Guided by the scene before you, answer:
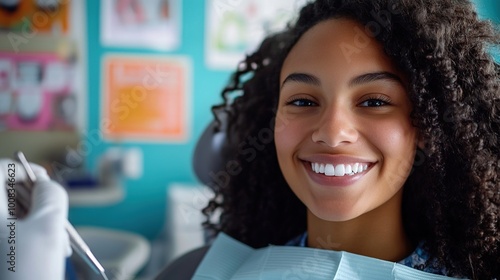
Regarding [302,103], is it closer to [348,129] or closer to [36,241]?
[348,129]

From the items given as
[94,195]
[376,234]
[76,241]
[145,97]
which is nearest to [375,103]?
[376,234]

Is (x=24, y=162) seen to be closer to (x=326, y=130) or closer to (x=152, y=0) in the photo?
(x=326, y=130)

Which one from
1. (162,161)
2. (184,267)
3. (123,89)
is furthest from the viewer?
(162,161)

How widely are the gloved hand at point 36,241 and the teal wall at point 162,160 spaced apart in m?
2.07

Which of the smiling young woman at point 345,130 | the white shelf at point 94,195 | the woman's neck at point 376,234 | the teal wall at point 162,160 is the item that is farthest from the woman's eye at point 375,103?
the teal wall at point 162,160

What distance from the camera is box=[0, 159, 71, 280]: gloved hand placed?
1.67ft

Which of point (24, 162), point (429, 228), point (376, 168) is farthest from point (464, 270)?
point (24, 162)

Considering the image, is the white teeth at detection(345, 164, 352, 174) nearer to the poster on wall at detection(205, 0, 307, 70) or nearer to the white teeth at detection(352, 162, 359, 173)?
the white teeth at detection(352, 162, 359, 173)

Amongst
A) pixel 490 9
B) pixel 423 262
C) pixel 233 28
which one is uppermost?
pixel 233 28

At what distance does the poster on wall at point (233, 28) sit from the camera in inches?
103

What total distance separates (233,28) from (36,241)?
7.43 ft

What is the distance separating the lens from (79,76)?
2514 millimetres

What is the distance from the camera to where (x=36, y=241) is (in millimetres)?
517

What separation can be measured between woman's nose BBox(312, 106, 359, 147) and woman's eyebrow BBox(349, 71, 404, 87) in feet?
0.13
